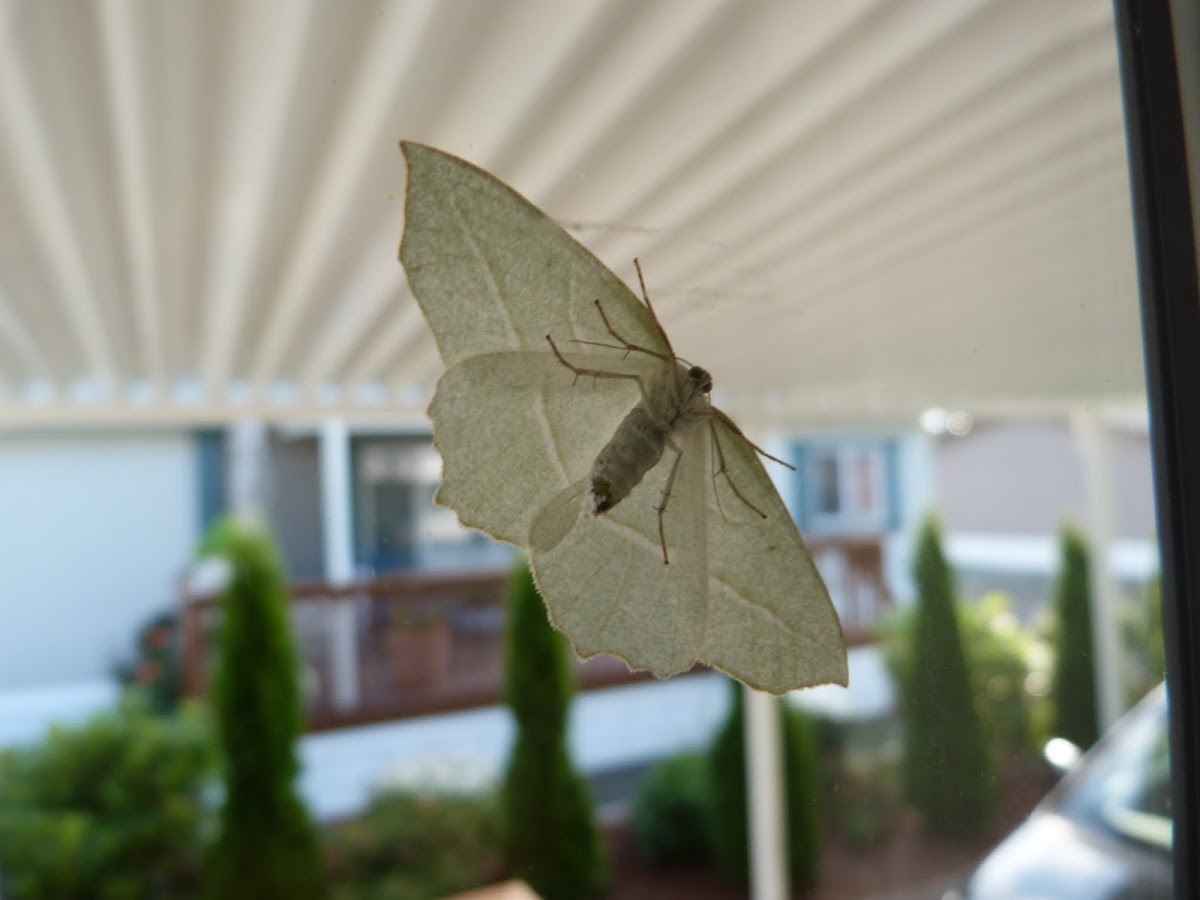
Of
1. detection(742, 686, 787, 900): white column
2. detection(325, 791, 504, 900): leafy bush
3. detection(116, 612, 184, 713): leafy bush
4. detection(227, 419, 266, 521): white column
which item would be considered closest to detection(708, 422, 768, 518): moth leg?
detection(742, 686, 787, 900): white column

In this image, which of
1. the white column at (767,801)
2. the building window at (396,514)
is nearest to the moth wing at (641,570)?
the building window at (396,514)

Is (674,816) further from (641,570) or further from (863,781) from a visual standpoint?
(641,570)

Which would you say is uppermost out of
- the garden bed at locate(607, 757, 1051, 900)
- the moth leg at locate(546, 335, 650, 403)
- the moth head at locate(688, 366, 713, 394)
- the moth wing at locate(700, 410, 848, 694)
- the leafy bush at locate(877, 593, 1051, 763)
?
the moth leg at locate(546, 335, 650, 403)

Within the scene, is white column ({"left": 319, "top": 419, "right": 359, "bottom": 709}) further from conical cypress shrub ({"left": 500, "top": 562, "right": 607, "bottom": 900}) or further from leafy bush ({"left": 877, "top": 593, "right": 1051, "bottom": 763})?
leafy bush ({"left": 877, "top": 593, "right": 1051, "bottom": 763})

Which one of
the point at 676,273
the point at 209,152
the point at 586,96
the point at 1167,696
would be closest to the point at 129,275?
the point at 209,152

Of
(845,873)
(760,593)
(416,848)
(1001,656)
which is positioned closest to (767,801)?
(845,873)

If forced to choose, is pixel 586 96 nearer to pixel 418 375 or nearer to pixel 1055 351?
pixel 418 375
